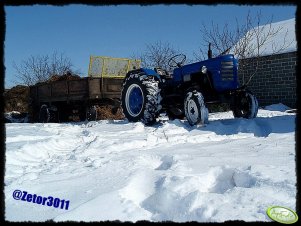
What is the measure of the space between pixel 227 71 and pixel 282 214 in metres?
4.21

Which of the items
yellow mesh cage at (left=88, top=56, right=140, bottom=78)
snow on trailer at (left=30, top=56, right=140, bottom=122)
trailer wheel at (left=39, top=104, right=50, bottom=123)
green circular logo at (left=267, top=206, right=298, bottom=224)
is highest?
yellow mesh cage at (left=88, top=56, right=140, bottom=78)

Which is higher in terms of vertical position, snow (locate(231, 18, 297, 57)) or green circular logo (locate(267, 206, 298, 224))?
snow (locate(231, 18, 297, 57))

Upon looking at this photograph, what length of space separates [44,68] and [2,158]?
87.6ft

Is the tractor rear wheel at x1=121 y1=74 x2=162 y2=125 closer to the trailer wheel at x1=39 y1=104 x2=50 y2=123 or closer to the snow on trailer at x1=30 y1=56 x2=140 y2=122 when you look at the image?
the snow on trailer at x1=30 y1=56 x2=140 y2=122

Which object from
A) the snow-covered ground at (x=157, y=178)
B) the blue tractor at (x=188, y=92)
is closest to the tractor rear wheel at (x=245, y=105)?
the blue tractor at (x=188, y=92)

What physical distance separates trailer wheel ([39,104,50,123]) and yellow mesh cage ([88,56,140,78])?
2160mm

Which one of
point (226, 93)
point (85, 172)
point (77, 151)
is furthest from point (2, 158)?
point (226, 93)

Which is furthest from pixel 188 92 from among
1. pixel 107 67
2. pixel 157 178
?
pixel 107 67

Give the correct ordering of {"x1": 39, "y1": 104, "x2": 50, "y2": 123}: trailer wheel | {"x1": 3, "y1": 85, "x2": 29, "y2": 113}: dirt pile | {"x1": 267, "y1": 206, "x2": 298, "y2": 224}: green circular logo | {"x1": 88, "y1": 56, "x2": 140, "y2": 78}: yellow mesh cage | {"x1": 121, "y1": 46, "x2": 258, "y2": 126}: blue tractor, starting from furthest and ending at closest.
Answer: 1. {"x1": 3, "y1": 85, "x2": 29, "y2": 113}: dirt pile
2. {"x1": 39, "y1": 104, "x2": 50, "y2": 123}: trailer wheel
3. {"x1": 88, "y1": 56, "x2": 140, "y2": 78}: yellow mesh cage
4. {"x1": 121, "y1": 46, "x2": 258, "y2": 126}: blue tractor
5. {"x1": 267, "y1": 206, "x2": 298, "y2": 224}: green circular logo

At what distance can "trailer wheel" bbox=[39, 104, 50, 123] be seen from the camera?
10695 millimetres

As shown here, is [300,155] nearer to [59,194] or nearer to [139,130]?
[59,194]

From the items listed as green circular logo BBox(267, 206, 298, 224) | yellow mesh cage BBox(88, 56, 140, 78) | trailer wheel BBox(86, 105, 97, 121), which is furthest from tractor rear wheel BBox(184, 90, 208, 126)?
yellow mesh cage BBox(88, 56, 140, 78)

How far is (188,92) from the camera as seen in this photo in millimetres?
5609

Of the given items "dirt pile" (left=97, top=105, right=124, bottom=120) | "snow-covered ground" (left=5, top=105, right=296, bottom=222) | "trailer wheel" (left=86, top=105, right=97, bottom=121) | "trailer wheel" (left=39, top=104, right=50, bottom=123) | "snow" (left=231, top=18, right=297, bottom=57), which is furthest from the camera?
"snow" (left=231, top=18, right=297, bottom=57)
